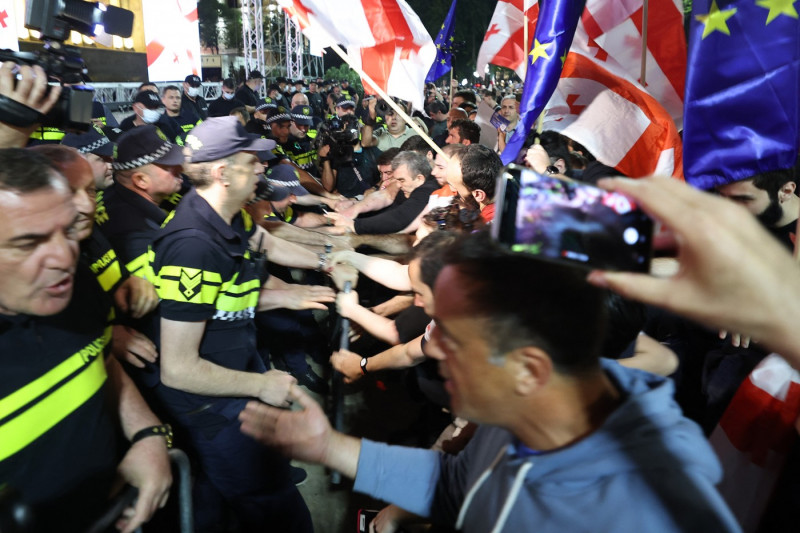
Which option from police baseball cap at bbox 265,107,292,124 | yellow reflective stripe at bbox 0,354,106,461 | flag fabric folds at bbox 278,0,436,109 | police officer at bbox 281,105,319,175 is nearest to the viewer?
yellow reflective stripe at bbox 0,354,106,461

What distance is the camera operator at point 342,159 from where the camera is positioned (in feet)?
24.3

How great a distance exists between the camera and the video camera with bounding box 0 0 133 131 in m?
2.82

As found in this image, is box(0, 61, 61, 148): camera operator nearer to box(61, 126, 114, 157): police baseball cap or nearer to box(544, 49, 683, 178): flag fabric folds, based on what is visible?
box(61, 126, 114, 157): police baseball cap

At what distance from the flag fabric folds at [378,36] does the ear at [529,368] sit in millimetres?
3915

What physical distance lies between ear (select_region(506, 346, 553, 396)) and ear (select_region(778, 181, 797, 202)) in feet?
8.14

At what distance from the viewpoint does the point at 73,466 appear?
6.26 ft

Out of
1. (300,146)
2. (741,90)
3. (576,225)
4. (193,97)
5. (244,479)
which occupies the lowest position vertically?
(244,479)

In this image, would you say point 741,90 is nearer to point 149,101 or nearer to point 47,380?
point 47,380

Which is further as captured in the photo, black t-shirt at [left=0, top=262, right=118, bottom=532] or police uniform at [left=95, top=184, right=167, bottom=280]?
police uniform at [left=95, top=184, right=167, bottom=280]

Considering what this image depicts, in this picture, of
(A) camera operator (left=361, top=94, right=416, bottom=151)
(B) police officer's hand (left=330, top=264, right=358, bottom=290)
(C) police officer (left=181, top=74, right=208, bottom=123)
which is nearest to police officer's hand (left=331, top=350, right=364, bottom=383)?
(B) police officer's hand (left=330, top=264, right=358, bottom=290)

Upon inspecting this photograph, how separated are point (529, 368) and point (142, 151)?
3344 mm

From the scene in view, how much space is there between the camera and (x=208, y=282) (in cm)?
268

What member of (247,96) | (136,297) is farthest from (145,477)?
(247,96)

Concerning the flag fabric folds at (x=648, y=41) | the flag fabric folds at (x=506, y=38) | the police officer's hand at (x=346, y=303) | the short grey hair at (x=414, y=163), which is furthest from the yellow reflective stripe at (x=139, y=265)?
the flag fabric folds at (x=506, y=38)
